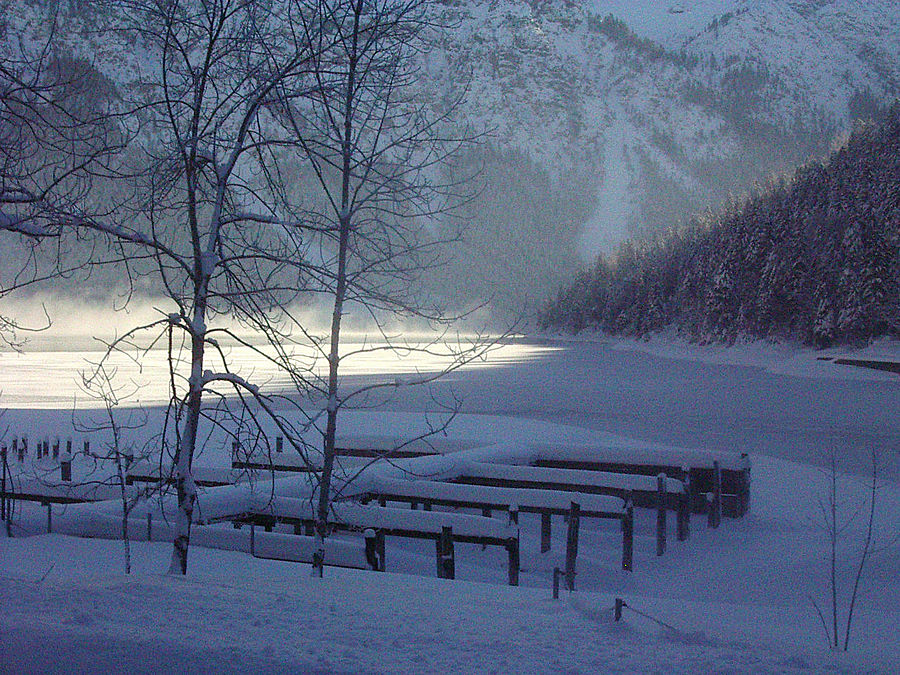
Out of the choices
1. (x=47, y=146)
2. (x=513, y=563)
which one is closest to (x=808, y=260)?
(x=513, y=563)

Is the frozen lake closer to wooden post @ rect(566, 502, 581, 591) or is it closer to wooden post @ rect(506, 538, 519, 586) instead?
wooden post @ rect(566, 502, 581, 591)

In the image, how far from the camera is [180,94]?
819 cm

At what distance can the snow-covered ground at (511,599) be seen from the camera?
4.47 m

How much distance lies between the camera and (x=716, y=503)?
16859mm

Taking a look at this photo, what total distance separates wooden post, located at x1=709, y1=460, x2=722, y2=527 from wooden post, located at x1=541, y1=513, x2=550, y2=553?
3.49m

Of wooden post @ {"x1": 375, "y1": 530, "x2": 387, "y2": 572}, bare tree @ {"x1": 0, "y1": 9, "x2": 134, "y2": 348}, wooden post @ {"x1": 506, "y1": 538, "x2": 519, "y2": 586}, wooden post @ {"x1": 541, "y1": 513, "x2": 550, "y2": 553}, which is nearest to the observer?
bare tree @ {"x1": 0, "y1": 9, "x2": 134, "y2": 348}

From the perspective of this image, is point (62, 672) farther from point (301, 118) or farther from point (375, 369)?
point (375, 369)

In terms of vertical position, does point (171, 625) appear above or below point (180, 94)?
below

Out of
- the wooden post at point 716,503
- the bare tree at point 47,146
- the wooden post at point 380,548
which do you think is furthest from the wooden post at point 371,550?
the wooden post at point 716,503

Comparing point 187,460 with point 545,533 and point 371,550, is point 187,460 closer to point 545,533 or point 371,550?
point 371,550

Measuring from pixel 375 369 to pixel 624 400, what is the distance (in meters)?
28.9

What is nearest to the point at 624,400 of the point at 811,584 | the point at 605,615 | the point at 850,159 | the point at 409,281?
the point at 811,584

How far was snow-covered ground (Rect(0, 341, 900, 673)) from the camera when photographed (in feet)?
14.7

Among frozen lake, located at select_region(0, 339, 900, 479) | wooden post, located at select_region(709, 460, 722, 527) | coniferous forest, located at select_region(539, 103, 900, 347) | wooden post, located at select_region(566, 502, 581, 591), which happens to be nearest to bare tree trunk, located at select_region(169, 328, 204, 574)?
wooden post, located at select_region(566, 502, 581, 591)
